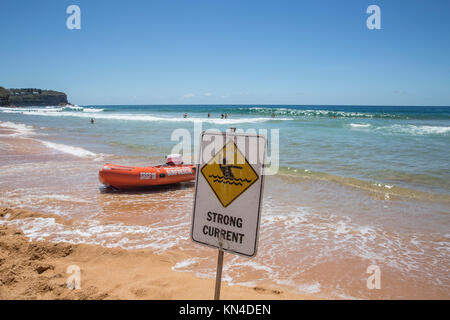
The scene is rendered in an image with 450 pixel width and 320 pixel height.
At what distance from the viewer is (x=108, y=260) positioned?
4324 millimetres

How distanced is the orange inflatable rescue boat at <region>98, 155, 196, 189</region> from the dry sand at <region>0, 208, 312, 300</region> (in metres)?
3.68

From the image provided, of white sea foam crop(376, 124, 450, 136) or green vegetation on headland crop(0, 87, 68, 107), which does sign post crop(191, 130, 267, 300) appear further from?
green vegetation on headland crop(0, 87, 68, 107)

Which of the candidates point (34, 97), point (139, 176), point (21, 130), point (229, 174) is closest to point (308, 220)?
point (139, 176)

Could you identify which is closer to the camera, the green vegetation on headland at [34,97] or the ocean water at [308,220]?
the ocean water at [308,220]

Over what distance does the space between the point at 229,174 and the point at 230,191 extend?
0.11 metres

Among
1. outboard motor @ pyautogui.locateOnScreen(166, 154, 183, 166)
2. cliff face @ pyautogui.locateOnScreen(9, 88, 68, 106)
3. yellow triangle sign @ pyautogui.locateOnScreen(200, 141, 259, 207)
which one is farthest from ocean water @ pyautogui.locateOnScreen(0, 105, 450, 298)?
cliff face @ pyautogui.locateOnScreen(9, 88, 68, 106)

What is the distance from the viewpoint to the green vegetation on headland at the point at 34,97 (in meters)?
108

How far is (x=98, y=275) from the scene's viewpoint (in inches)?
→ 150

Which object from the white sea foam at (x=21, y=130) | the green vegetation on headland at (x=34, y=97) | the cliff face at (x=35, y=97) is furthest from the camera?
the cliff face at (x=35, y=97)

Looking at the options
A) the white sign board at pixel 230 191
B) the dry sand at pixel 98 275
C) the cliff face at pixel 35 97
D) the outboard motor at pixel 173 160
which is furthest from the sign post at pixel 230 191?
the cliff face at pixel 35 97

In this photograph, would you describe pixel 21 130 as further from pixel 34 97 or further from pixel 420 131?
pixel 34 97

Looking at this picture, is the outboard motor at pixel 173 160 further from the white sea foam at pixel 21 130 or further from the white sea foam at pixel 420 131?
the white sea foam at pixel 420 131

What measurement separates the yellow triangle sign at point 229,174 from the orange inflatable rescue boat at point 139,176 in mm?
7108
